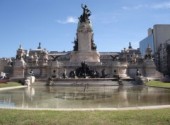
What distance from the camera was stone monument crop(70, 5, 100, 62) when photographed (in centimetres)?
8456

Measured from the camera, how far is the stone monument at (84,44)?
84.6m

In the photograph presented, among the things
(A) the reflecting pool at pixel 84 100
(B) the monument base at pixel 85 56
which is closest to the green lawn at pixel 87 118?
(A) the reflecting pool at pixel 84 100

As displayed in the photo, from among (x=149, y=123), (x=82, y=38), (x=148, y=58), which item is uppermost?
(x=82, y=38)

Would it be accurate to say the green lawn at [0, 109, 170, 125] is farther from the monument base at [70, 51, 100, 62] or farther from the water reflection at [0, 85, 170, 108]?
the monument base at [70, 51, 100, 62]

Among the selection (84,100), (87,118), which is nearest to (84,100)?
(84,100)

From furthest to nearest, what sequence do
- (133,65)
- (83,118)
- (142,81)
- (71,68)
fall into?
1. (133,65)
2. (71,68)
3. (142,81)
4. (83,118)

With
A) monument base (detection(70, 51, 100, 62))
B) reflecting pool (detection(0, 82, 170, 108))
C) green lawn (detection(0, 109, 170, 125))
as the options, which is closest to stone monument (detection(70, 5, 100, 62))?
monument base (detection(70, 51, 100, 62))

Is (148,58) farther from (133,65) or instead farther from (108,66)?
(108,66)

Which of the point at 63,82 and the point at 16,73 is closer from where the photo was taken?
the point at 63,82

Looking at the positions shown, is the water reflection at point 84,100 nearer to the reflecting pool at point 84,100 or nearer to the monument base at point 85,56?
the reflecting pool at point 84,100

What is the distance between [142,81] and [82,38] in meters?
34.6

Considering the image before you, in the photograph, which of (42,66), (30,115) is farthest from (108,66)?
(30,115)

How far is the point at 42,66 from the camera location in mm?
82375

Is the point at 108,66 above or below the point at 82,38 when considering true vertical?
below
